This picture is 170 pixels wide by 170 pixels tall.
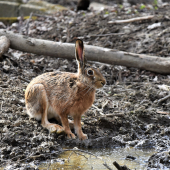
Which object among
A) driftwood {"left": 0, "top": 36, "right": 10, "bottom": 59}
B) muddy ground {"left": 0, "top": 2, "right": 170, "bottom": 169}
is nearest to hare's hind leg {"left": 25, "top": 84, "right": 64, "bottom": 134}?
muddy ground {"left": 0, "top": 2, "right": 170, "bottom": 169}

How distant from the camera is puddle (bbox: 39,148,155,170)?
4402 mm

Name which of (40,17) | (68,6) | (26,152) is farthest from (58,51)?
(68,6)

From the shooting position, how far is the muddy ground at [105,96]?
15.7 feet

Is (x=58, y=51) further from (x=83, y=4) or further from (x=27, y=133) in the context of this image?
(x=83, y=4)

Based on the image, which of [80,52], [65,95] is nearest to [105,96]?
[65,95]

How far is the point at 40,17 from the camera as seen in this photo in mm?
12289

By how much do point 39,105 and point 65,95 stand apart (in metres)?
0.52

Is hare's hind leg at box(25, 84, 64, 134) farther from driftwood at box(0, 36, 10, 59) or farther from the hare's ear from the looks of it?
driftwood at box(0, 36, 10, 59)

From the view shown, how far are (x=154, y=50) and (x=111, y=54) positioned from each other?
1560 mm

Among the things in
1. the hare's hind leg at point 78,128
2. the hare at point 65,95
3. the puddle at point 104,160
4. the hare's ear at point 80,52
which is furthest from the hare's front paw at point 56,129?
the hare's ear at point 80,52

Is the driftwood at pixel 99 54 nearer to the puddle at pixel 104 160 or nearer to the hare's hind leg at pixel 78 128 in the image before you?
the hare's hind leg at pixel 78 128

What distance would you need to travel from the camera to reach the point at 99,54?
308 inches

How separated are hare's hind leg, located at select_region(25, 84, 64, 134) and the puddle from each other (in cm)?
64

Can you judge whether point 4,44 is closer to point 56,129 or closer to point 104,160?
point 56,129
